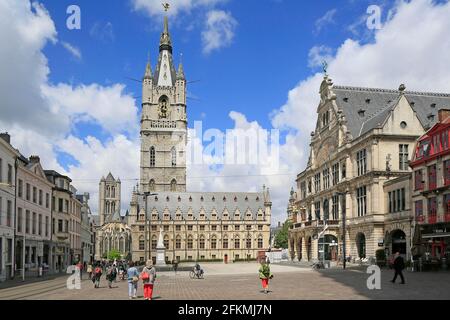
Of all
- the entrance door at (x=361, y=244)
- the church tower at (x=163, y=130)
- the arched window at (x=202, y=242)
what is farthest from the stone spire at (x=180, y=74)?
the entrance door at (x=361, y=244)

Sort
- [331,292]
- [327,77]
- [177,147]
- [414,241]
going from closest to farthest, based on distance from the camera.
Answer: [331,292] < [414,241] < [327,77] < [177,147]

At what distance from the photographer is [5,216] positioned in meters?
38.3

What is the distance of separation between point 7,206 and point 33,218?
29.8 ft

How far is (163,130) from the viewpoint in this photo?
149250mm

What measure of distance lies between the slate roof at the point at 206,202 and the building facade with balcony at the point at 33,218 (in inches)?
3012

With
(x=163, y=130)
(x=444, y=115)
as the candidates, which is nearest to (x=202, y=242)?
(x=163, y=130)

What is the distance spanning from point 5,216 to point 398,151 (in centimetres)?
4284

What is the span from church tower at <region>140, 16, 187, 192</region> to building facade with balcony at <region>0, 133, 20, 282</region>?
329ft

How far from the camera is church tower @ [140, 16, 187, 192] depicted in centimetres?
14550

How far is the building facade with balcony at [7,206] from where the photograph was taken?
123ft

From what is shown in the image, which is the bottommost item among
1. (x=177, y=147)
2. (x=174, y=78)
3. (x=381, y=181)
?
(x=381, y=181)

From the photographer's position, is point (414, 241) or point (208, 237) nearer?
point (414, 241)
